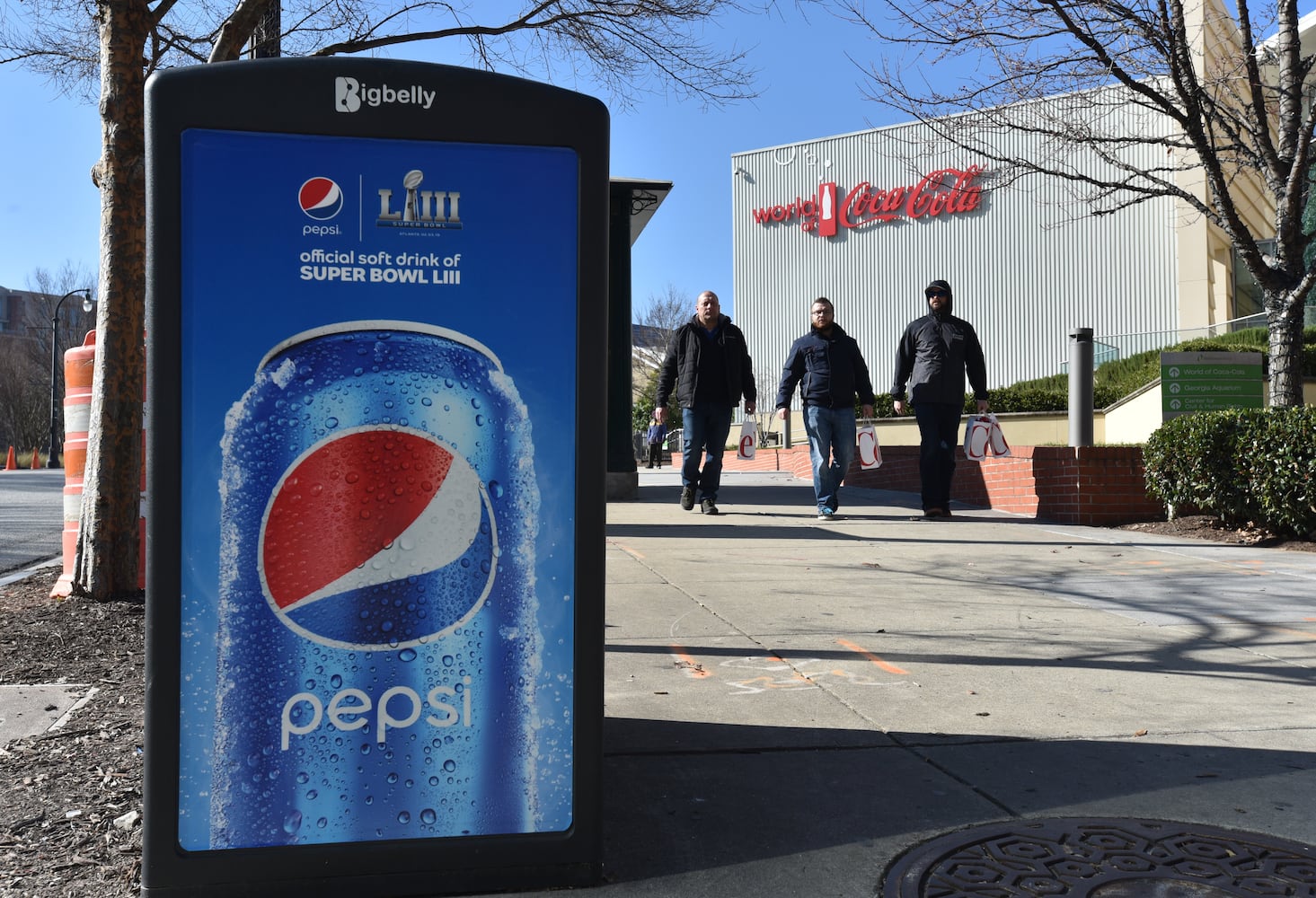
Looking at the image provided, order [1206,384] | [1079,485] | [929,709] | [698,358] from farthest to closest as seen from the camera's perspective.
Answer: [1206,384], [698,358], [1079,485], [929,709]

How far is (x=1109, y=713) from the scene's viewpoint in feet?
13.1

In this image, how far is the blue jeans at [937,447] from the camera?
10.1 m

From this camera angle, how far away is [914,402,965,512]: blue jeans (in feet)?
33.1

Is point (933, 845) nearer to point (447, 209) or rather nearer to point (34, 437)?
point (447, 209)

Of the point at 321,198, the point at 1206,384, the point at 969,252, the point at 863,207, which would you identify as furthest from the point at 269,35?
the point at 863,207

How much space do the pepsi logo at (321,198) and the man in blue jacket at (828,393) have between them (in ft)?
26.4

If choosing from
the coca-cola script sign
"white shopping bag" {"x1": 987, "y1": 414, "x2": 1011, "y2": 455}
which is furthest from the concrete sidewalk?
the coca-cola script sign

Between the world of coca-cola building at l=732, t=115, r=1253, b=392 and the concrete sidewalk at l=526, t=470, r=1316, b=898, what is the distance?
23.8 m

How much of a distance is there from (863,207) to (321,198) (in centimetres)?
3693

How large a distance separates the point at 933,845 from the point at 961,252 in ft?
115

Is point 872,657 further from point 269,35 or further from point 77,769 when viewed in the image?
point 269,35

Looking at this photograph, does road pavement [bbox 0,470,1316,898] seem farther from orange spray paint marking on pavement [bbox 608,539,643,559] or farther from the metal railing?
the metal railing

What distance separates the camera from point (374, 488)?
2.42m

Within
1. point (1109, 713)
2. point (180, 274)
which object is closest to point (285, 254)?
point (180, 274)
